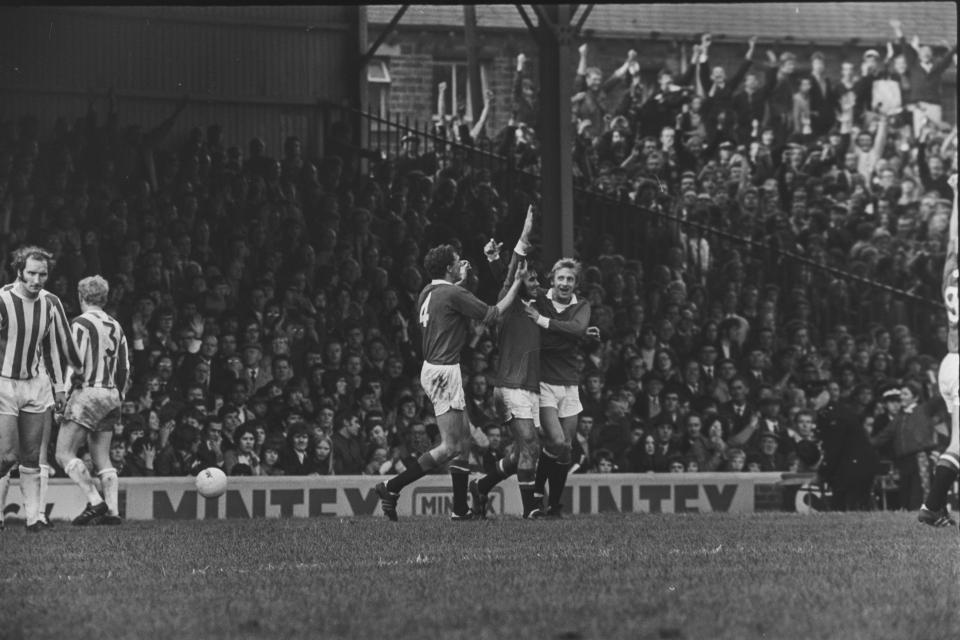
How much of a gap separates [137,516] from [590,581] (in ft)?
25.1

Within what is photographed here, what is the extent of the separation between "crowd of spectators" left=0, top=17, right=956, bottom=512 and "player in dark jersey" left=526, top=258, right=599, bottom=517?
2.75ft

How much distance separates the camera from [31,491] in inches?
504

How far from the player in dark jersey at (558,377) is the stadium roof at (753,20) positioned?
16.4m

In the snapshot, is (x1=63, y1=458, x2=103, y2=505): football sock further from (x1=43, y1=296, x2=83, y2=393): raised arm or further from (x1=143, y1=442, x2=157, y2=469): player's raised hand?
(x1=143, y1=442, x2=157, y2=469): player's raised hand

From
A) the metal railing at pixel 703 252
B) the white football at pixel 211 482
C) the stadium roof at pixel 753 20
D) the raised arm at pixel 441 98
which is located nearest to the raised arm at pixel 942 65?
the stadium roof at pixel 753 20

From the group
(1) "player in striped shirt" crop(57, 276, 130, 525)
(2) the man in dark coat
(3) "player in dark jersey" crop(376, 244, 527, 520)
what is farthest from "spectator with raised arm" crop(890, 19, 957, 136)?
(1) "player in striped shirt" crop(57, 276, 130, 525)

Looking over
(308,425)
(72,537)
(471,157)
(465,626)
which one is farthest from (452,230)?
(465,626)

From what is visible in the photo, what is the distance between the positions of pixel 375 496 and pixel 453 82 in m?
14.6

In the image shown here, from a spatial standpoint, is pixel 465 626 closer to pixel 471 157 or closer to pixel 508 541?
pixel 508 541

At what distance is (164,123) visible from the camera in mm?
18844

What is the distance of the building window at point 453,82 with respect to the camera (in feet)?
94.2

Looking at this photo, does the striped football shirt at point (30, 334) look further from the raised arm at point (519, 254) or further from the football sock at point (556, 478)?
the football sock at point (556, 478)

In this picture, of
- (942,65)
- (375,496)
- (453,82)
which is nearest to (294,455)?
(375,496)

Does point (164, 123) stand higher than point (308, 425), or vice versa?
point (164, 123)
